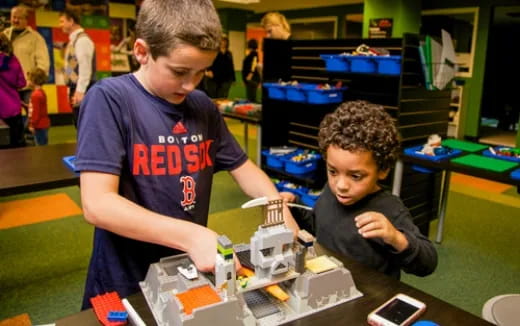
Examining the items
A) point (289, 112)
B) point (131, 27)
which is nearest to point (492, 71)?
point (289, 112)

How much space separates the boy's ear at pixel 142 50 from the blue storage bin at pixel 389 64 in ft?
7.95

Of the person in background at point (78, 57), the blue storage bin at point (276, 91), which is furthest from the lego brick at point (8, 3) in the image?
the blue storage bin at point (276, 91)

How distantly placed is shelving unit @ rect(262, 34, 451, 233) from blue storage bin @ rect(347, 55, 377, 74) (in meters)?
0.09

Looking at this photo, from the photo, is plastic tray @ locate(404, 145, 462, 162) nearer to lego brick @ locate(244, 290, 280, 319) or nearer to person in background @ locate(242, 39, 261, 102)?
lego brick @ locate(244, 290, 280, 319)

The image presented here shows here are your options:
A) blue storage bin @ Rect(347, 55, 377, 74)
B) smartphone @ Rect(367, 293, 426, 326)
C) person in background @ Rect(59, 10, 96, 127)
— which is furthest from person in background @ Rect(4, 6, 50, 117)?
smartphone @ Rect(367, 293, 426, 326)

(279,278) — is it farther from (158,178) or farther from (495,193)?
(495,193)

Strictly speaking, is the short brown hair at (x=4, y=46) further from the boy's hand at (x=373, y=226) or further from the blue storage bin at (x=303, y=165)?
the boy's hand at (x=373, y=226)

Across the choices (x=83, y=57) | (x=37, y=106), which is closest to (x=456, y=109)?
(x=83, y=57)

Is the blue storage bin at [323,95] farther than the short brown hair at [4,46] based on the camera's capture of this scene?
No

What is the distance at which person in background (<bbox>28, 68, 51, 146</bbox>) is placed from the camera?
4648 mm

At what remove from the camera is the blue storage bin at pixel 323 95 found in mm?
3502

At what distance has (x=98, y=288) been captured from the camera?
1.08m

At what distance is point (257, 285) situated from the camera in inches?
32.1

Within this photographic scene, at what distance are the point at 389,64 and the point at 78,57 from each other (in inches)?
127
